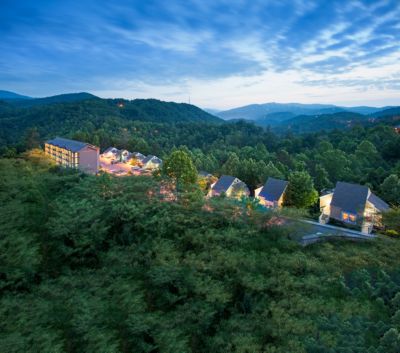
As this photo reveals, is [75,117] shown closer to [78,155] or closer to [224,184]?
[78,155]

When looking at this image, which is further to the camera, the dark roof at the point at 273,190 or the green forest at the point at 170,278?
the dark roof at the point at 273,190

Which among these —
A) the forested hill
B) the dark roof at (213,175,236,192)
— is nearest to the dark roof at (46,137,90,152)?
the dark roof at (213,175,236,192)

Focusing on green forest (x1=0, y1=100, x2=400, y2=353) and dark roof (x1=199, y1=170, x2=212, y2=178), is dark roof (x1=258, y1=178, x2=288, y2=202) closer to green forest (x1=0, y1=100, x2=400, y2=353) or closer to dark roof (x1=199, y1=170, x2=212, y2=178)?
dark roof (x1=199, y1=170, x2=212, y2=178)

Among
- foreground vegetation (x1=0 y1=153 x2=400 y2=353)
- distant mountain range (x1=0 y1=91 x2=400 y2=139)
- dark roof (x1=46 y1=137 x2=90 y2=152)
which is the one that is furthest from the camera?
distant mountain range (x1=0 y1=91 x2=400 y2=139)

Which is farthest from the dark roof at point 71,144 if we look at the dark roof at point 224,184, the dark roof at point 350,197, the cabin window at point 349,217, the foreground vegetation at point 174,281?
the cabin window at point 349,217

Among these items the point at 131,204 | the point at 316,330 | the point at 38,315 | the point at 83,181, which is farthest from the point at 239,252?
the point at 83,181

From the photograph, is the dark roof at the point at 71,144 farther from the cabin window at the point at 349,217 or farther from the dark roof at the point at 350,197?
the cabin window at the point at 349,217

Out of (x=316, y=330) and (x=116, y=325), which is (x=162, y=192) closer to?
(x=116, y=325)
